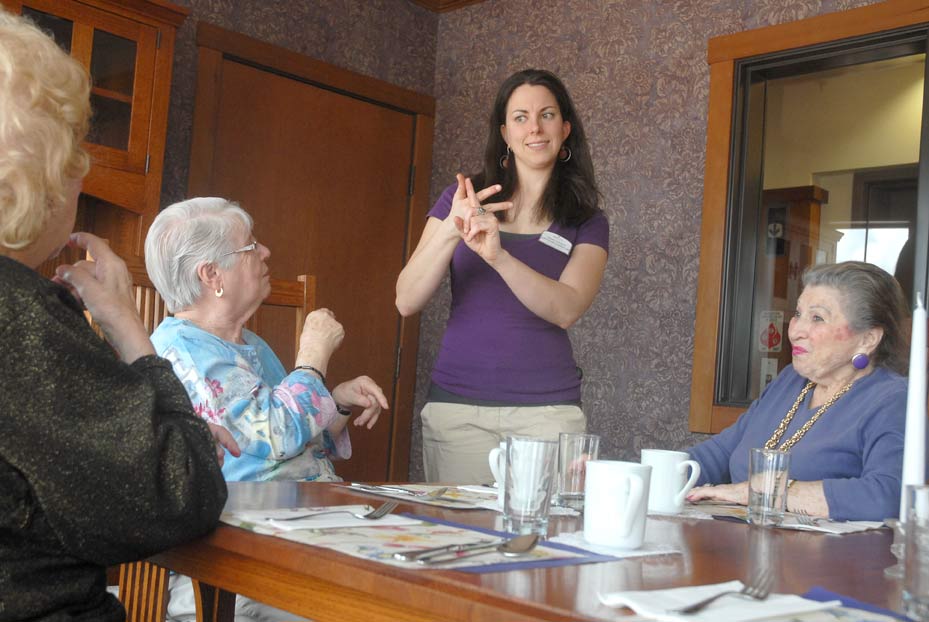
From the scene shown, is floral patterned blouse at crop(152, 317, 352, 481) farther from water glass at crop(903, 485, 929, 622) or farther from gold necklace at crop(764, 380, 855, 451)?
water glass at crop(903, 485, 929, 622)

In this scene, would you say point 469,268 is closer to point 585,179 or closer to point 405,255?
point 585,179

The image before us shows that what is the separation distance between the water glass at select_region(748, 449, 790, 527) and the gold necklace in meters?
0.44

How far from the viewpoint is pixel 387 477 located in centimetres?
421

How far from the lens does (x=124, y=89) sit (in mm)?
2953

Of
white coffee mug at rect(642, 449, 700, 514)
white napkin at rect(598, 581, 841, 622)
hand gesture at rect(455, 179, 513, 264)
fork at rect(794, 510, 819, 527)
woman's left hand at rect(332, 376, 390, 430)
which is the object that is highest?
hand gesture at rect(455, 179, 513, 264)

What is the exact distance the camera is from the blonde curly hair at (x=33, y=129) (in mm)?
922

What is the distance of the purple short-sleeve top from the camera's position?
216cm

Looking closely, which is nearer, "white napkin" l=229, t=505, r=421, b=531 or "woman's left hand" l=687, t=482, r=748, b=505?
"white napkin" l=229, t=505, r=421, b=531

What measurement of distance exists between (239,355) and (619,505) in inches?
36.5

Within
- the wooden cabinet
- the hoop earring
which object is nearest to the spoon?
the hoop earring

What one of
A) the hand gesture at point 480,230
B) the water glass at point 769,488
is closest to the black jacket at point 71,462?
the water glass at point 769,488

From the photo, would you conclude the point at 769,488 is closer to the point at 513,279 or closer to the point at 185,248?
the point at 513,279

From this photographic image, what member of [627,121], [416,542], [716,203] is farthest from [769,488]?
[627,121]

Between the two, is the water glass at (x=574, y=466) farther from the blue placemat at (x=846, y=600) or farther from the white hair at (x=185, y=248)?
the white hair at (x=185, y=248)
